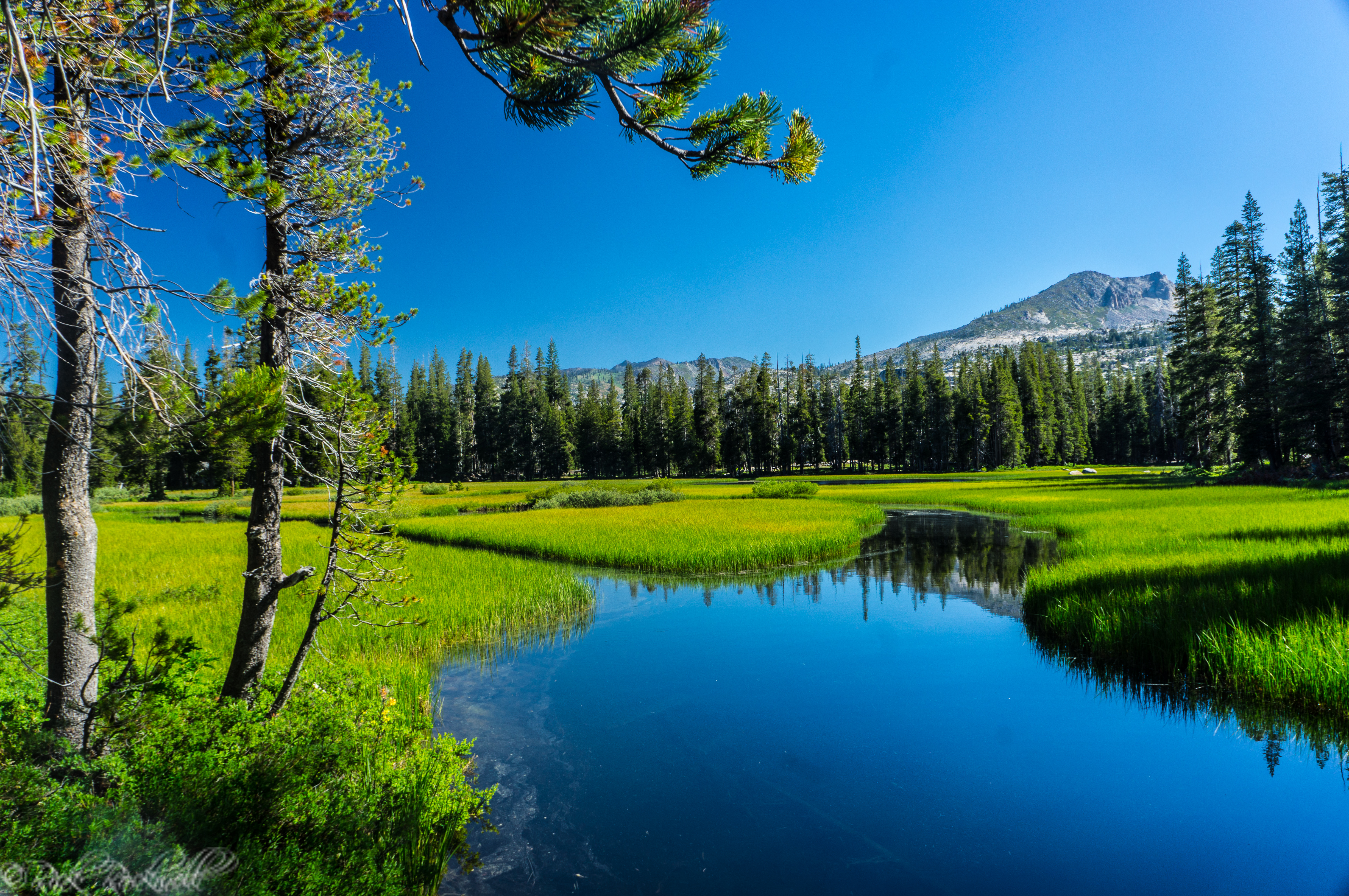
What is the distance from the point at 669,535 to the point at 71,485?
803 inches

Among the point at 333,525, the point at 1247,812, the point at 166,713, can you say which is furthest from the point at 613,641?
the point at 1247,812

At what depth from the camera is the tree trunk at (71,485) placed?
395 cm

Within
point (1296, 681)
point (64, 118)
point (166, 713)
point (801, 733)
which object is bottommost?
point (801, 733)

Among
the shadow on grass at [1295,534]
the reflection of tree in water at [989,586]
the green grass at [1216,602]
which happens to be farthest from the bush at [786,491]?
the shadow on grass at [1295,534]

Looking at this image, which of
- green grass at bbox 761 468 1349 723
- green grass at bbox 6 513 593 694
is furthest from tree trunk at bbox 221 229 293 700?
green grass at bbox 761 468 1349 723

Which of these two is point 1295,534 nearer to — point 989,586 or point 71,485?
point 989,586

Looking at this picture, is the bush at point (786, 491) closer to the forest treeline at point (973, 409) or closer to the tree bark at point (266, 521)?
the forest treeline at point (973, 409)

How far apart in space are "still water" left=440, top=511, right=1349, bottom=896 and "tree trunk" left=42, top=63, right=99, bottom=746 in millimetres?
3486

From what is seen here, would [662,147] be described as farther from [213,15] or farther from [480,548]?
[480,548]

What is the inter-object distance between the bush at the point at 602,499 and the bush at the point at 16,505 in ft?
99.3

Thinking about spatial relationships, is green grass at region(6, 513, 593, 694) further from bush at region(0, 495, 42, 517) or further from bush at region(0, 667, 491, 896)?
bush at region(0, 495, 42, 517)

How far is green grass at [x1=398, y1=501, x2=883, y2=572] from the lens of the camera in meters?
20.7

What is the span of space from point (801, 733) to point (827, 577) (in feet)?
36.8

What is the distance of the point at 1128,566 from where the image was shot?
1361cm
